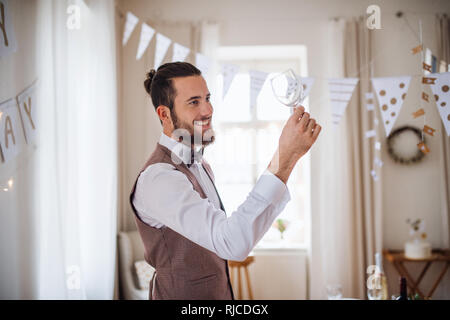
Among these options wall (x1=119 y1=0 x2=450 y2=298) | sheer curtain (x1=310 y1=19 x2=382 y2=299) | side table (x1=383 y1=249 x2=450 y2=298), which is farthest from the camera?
A: sheer curtain (x1=310 y1=19 x2=382 y2=299)

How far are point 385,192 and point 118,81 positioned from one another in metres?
2.36

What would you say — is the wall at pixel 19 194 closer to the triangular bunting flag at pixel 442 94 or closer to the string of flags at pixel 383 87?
the string of flags at pixel 383 87

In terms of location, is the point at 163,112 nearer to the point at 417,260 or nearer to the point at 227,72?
the point at 227,72

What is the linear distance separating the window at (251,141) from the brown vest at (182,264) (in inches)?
72.3

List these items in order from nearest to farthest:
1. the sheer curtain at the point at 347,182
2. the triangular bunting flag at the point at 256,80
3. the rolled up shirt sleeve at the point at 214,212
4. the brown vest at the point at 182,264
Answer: the rolled up shirt sleeve at the point at 214,212 < the brown vest at the point at 182,264 < the triangular bunting flag at the point at 256,80 < the sheer curtain at the point at 347,182

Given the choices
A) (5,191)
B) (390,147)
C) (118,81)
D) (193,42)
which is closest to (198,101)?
(5,191)

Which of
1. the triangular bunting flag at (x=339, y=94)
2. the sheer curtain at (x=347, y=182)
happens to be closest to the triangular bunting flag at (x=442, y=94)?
the triangular bunting flag at (x=339, y=94)

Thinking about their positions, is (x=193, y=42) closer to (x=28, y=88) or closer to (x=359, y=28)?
(x=359, y=28)

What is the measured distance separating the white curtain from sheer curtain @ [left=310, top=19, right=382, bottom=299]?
1.69 meters

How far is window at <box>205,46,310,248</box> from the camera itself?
2840 millimetres

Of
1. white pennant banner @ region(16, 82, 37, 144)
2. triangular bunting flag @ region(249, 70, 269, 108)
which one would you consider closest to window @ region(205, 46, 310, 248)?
triangular bunting flag @ region(249, 70, 269, 108)

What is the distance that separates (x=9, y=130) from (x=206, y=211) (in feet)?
2.71

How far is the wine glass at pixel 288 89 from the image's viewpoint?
0.88 meters

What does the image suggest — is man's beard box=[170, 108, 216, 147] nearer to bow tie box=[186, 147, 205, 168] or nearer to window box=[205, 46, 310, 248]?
bow tie box=[186, 147, 205, 168]
